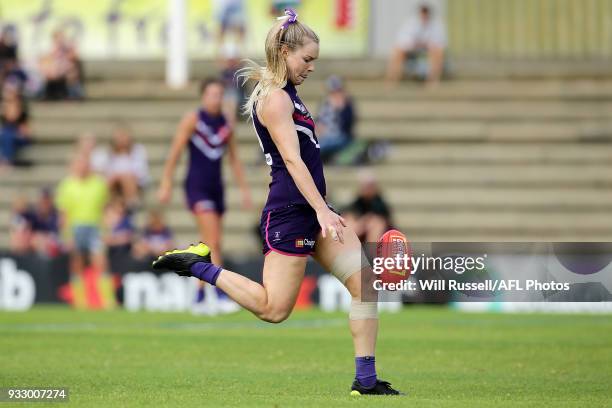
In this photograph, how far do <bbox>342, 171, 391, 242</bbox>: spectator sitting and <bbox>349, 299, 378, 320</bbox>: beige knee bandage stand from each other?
1258cm

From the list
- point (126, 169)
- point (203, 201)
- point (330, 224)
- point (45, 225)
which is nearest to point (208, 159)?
A: point (203, 201)

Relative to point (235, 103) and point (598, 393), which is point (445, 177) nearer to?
point (235, 103)

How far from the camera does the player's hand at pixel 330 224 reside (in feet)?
30.7

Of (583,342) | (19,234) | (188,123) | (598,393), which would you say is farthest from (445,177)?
(598,393)

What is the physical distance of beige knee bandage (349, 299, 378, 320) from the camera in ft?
32.0

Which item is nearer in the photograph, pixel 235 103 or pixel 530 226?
pixel 530 226

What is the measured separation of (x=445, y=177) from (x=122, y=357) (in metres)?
14.9

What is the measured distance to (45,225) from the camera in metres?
24.6

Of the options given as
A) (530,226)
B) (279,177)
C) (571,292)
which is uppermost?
(279,177)

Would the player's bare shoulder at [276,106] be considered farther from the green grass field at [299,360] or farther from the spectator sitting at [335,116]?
the spectator sitting at [335,116]

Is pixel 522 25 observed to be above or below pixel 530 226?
above

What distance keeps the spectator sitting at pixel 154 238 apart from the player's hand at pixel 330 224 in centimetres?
1368

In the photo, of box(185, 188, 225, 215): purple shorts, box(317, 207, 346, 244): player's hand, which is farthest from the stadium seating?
box(317, 207, 346, 244): player's hand

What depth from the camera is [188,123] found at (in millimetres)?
17859
